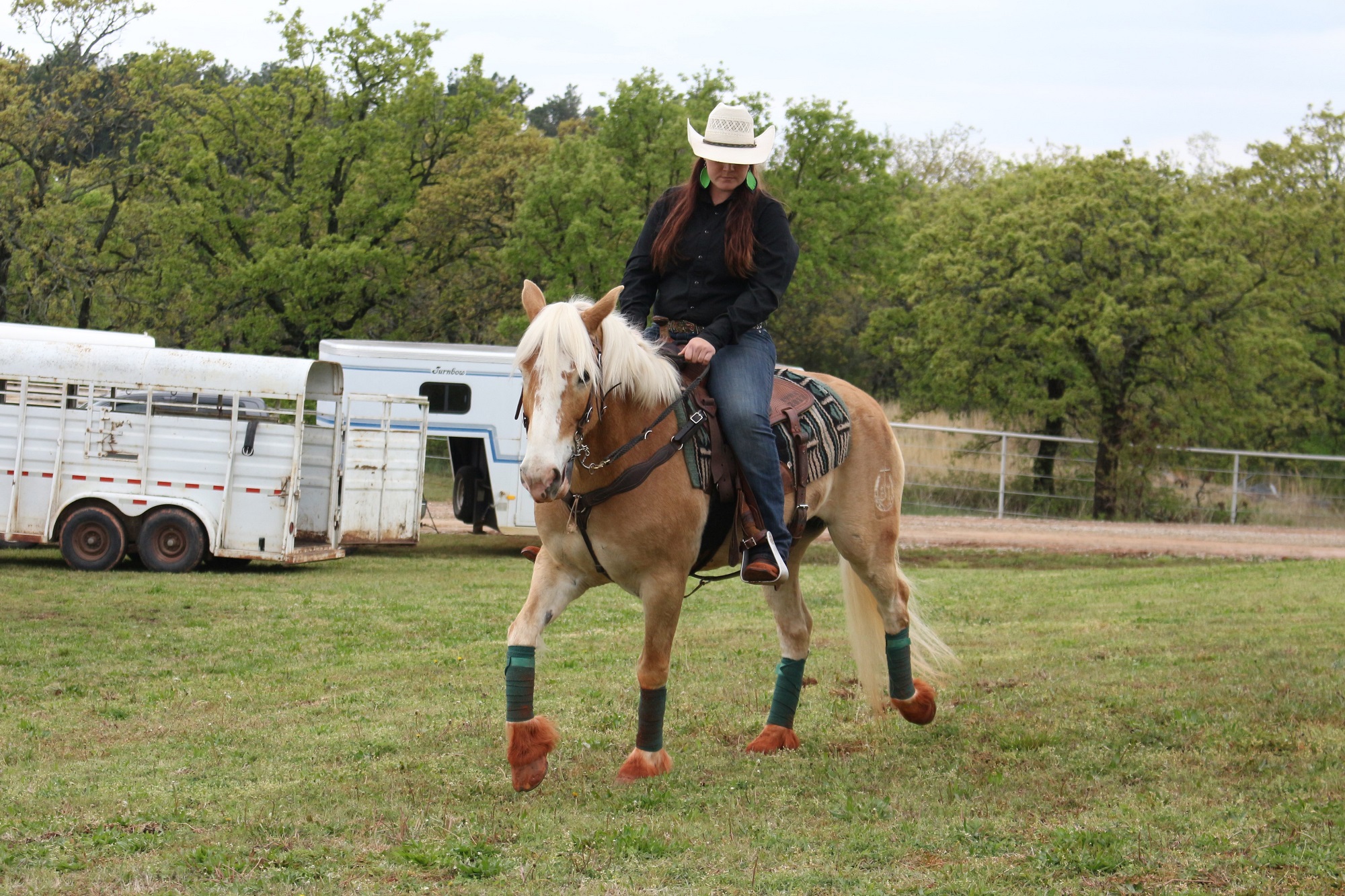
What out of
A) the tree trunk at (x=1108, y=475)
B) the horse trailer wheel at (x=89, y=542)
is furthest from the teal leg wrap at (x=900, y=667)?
the tree trunk at (x=1108, y=475)

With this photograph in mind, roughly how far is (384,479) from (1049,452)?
735 inches

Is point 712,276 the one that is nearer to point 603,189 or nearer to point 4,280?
point 603,189

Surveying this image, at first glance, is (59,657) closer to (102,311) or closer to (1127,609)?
(1127,609)

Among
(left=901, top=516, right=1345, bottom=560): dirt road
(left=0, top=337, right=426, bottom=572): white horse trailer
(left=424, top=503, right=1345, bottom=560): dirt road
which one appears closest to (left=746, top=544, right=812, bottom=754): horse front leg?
(left=0, top=337, right=426, bottom=572): white horse trailer

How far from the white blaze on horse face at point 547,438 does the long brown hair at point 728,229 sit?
1441 millimetres

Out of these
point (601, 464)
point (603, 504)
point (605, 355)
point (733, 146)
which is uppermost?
point (733, 146)

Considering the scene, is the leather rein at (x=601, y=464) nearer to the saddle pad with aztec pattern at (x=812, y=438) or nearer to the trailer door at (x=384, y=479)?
the saddle pad with aztec pattern at (x=812, y=438)

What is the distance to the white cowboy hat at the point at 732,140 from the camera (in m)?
6.42

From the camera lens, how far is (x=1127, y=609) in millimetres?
13875

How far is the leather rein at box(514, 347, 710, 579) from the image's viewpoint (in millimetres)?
5629

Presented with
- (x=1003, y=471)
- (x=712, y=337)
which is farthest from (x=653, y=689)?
(x=1003, y=471)

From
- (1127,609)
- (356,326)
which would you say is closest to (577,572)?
(1127,609)

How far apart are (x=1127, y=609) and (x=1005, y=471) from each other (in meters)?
17.9

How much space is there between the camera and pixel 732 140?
6.50 meters
